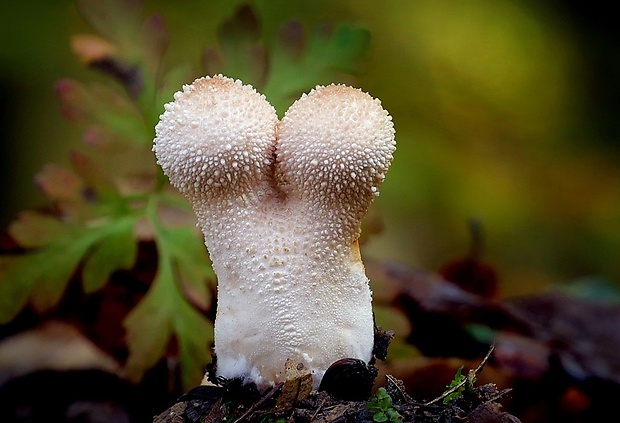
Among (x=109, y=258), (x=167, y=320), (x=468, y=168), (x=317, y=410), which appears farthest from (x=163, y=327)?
(x=468, y=168)

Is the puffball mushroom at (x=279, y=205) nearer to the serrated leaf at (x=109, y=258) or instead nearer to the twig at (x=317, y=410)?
the twig at (x=317, y=410)

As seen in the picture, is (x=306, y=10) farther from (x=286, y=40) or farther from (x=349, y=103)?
(x=349, y=103)

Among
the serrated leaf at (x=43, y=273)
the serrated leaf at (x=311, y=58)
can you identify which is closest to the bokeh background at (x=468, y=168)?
the serrated leaf at (x=43, y=273)

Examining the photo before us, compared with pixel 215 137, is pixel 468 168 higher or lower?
lower

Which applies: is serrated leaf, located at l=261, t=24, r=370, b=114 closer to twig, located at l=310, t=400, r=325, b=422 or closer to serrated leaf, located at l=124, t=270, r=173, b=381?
serrated leaf, located at l=124, t=270, r=173, b=381

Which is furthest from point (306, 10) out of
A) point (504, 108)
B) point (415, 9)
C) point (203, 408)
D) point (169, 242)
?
point (203, 408)

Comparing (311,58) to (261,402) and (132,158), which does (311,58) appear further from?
(261,402)

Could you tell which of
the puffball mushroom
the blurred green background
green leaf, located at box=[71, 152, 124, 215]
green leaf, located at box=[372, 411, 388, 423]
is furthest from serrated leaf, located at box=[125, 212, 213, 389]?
the blurred green background
